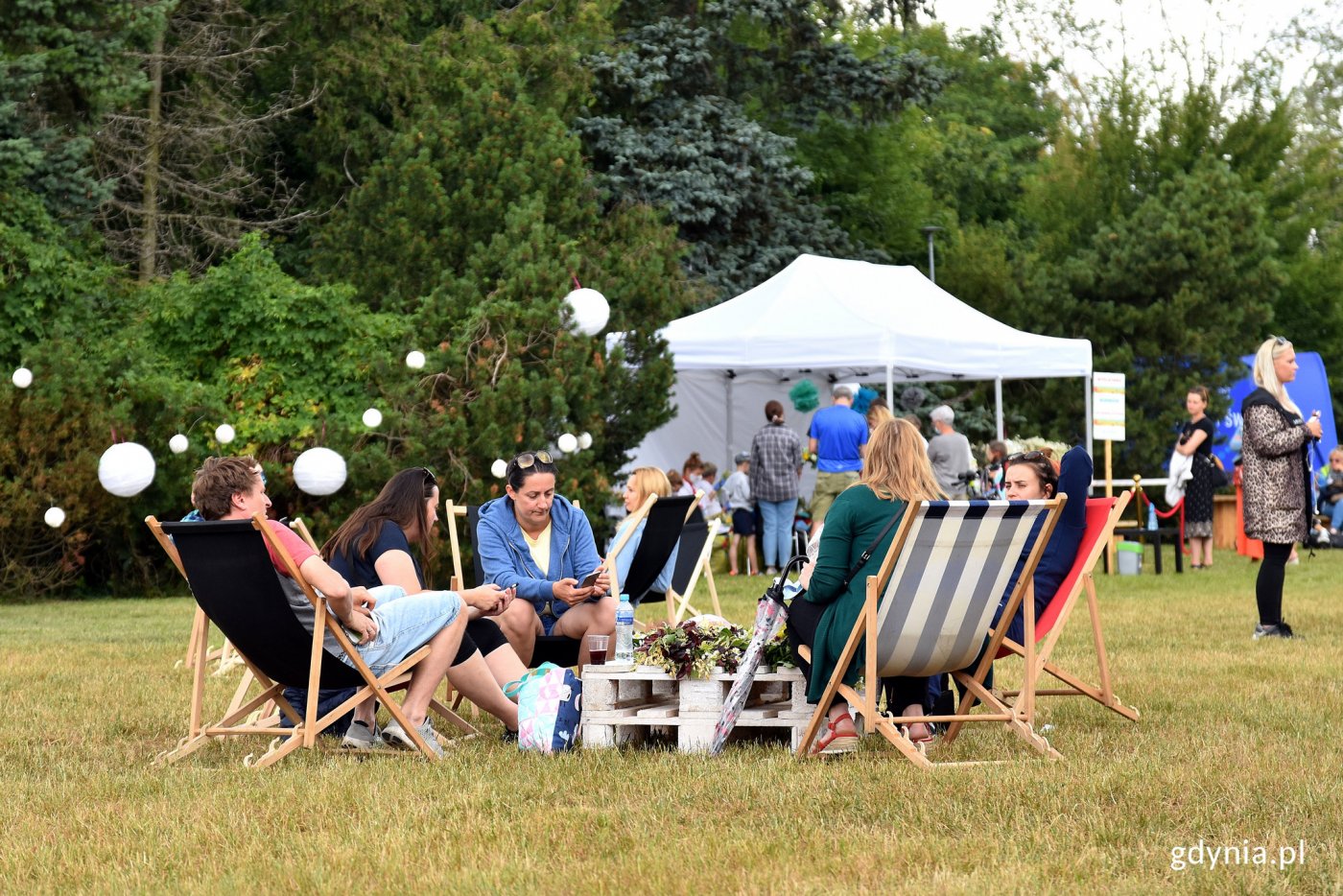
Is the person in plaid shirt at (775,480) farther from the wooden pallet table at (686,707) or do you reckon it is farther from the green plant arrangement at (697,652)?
the green plant arrangement at (697,652)

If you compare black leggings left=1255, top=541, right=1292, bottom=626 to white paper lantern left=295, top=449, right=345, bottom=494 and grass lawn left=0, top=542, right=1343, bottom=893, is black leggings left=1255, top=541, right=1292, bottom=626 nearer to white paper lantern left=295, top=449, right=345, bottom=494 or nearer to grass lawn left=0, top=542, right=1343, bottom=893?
grass lawn left=0, top=542, right=1343, bottom=893

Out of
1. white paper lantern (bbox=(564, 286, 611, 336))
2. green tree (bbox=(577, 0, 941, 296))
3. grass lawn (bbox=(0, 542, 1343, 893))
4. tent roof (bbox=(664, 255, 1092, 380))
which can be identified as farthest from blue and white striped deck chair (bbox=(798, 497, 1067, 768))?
green tree (bbox=(577, 0, 941, 296))

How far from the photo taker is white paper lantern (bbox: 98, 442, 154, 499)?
1223cm

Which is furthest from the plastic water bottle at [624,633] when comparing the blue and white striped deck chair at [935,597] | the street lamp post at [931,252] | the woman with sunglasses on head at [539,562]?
the street lamp post at [931,252]

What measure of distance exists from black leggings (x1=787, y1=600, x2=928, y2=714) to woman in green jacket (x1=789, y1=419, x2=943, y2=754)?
0.04 metres

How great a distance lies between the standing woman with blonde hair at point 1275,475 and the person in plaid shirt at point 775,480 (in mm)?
6262

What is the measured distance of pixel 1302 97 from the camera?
38.6 meters

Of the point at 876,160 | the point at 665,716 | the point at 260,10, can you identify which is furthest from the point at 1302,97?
the point at 665,716

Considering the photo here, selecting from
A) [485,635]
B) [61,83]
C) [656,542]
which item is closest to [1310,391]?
[61,83]

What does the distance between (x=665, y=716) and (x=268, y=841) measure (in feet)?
5.89

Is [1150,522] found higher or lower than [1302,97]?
lower

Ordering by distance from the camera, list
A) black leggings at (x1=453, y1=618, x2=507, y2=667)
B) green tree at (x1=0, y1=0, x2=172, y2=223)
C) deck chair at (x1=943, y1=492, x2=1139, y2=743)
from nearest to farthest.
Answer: deck chair at (x1=943, y1=492, x2=1139, y2=743) → black leggings at (x1=453, y1=618, x2=507, y2=667) → green tree at (x1=0, y1=0, x2=172, y2=223)

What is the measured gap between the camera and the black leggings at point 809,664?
5.51 meters

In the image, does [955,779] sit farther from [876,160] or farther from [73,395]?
[876,160]
